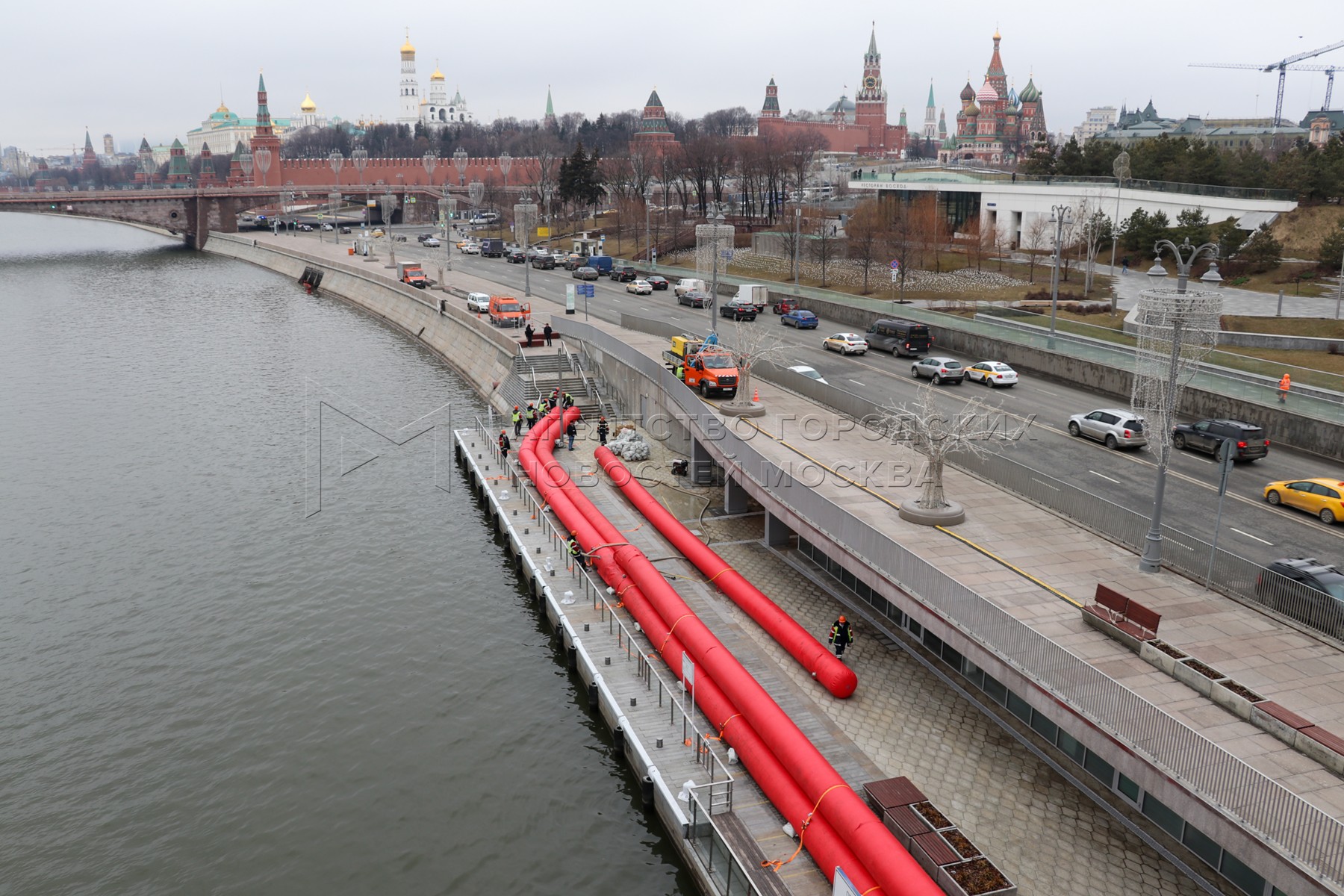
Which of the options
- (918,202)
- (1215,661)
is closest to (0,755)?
(1215,661)

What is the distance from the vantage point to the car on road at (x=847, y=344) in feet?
170

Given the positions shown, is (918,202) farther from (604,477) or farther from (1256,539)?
(1256,539)

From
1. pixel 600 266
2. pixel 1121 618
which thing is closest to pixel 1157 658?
pixel 1121 618

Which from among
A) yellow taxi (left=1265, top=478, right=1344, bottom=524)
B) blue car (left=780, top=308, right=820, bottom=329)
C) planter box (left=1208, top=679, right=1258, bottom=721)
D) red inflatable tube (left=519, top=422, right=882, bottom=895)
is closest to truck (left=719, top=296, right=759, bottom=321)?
blue car (left=780, top=308, right=820, bottom=329)

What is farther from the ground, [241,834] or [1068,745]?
[1068,745]

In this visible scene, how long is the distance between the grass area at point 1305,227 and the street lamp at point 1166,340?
168ft

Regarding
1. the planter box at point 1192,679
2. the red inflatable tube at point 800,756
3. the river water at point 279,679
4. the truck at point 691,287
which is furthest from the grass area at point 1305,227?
the red inflatable tube at point 800,756

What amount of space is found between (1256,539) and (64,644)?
3205 cm

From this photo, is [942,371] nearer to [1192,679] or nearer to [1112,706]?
[1192,679]

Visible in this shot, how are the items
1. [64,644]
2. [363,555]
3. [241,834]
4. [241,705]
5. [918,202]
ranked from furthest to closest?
1. [918,202]
2. [363,555]
3. [64,644]
4. [241,705]
5. [241,834]

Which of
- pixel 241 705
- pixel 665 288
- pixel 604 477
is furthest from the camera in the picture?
pixel 665 288

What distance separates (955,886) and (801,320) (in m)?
47.0

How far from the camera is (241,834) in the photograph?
2056 centimetres

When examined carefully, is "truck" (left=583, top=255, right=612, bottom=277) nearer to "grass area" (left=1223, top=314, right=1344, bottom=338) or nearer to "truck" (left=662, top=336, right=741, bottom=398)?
"truck" (left=662, top=336, right=741, bottom=398)
